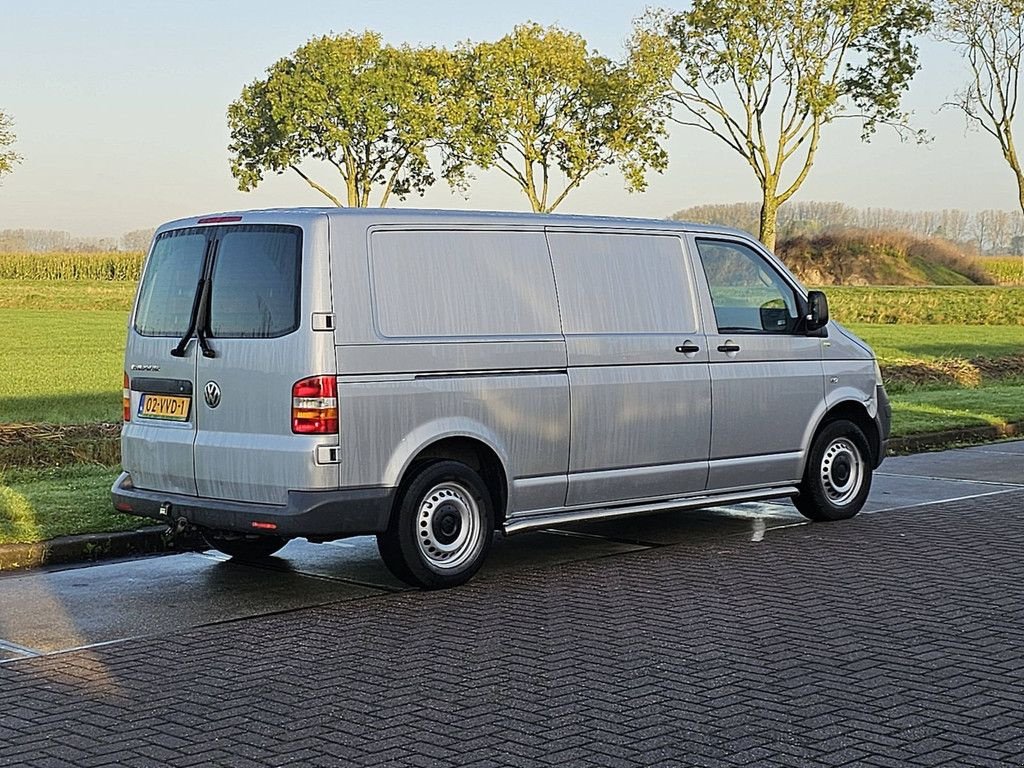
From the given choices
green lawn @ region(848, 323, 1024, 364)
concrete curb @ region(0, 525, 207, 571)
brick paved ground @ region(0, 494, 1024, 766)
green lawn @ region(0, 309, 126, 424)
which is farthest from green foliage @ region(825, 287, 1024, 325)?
brick paved ground @ region(0, 494, 1024, 766)

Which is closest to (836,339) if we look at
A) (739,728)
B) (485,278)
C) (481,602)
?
(485,278)

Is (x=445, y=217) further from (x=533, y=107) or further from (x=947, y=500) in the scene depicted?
(x=533, y=107)

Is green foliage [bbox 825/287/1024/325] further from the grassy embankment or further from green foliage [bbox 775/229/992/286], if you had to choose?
green foliage [bbox 775/229/992/286]

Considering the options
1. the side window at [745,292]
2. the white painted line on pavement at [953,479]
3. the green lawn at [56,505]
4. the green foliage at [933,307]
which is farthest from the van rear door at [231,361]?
the green foliage at [933,307]

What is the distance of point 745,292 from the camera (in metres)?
10.4

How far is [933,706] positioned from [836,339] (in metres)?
5.26

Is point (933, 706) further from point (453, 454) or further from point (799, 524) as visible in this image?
point (799, 524)

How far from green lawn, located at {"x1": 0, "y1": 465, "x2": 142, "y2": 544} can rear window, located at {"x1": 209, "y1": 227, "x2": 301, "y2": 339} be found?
211 cm

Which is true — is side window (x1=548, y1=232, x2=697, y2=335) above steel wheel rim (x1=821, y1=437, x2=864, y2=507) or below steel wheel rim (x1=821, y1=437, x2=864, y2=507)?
above

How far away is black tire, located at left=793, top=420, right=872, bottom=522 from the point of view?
35.1 feet

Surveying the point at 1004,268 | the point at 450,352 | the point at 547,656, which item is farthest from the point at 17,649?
the point at 1004,268

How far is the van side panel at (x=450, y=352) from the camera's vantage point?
809cm

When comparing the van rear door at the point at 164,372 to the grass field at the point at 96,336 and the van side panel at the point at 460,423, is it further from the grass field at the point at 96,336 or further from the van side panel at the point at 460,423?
the grass field at the point at 96,336

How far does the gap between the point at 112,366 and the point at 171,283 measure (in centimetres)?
1969
